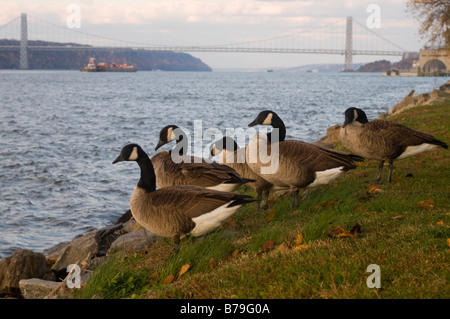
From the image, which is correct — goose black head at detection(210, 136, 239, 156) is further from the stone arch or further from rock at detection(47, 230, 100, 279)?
the stone arch

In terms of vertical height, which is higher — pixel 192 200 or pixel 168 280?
pixel 192 200

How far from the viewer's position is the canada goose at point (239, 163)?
28.5 ft

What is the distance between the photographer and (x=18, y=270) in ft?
27.3

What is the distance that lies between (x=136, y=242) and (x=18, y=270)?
1951 millimetres

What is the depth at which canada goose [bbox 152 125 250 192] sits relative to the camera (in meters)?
7.48

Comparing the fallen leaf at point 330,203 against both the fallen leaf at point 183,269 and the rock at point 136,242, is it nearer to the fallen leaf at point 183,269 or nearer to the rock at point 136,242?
the rock at point 136,242

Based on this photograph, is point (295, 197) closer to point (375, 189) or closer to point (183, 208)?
point (375, 189)

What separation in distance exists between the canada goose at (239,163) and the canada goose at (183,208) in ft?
7.28

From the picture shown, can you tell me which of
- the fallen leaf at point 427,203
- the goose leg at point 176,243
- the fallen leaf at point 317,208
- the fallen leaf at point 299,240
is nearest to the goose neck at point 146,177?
the goose leg at point 176,243

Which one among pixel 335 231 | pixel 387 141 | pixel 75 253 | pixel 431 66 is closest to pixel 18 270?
pixel 75 253

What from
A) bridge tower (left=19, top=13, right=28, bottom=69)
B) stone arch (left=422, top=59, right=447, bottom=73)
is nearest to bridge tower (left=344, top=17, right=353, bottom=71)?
stone arch (left=422, top=59, right=447, bottom=73)

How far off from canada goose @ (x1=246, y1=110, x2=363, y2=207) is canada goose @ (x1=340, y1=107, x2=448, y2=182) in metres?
1.12
